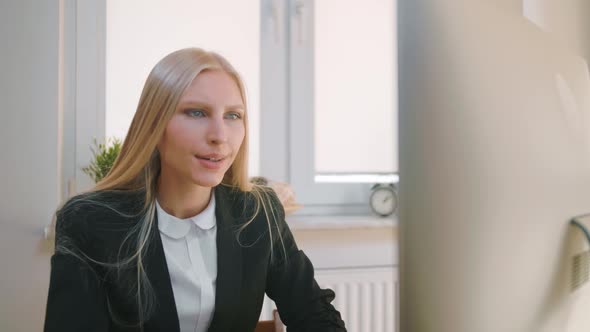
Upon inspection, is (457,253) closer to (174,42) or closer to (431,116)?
(431,116)

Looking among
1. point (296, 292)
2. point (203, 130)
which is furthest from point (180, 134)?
point (296, 292)

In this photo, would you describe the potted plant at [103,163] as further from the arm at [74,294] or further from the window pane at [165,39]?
the arm at [74,294]

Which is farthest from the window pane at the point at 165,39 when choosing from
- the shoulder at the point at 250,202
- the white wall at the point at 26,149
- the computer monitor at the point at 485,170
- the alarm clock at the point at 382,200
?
the computer monitor at the point at 485,170

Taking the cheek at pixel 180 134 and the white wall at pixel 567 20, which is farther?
the cheek at pixel 180 134

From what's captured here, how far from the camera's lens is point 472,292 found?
0.15m

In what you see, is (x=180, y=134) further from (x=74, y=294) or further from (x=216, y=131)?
(x=74, y=294)

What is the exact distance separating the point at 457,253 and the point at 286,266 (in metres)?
0.80

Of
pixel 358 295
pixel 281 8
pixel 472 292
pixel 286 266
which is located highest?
pixel 281 8

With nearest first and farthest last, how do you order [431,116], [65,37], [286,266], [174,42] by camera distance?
[431,116] → [286,266] → [65,37] → [174,42]

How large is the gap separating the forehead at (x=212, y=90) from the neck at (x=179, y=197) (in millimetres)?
159

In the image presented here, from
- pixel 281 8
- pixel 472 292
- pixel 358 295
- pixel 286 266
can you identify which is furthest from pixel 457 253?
pixel 281 8

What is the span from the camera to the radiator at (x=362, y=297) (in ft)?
5.04

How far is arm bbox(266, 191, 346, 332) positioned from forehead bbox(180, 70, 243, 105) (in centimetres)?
30

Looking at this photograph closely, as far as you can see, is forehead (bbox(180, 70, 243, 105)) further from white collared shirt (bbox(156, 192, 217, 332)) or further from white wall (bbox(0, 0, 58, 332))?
white wall (bbox(0, 0, 58, 332))
